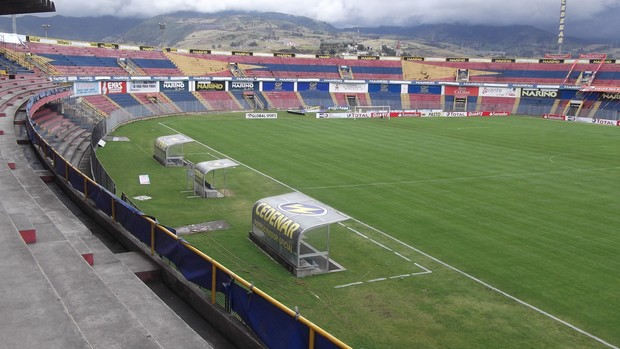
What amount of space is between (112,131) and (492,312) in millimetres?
49301

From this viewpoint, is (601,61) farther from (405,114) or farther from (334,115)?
(334,115)

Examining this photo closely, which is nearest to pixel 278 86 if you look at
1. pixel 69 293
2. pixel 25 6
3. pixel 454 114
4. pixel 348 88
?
pixel 348 88

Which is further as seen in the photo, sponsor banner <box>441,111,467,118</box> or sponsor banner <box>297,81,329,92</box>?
sponsor banner <box>297,81,329,92</box>

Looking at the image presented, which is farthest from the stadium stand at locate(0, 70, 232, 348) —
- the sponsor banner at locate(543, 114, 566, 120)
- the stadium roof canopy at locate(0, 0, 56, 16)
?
the sponsor banner at locate(543, 114, 566, 120)

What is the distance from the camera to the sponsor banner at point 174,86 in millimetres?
88619

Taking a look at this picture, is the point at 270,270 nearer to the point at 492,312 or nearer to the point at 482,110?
the point at 492,312

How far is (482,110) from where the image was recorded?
99.3 meters

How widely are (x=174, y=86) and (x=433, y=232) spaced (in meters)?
74.6

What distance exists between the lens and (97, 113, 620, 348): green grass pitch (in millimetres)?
15289

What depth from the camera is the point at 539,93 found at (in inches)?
3930

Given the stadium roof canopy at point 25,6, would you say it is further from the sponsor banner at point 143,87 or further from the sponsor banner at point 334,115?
the sponsor banner at point 143,87

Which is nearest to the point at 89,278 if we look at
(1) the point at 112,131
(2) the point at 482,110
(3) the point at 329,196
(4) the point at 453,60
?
(3) the point at 329,196

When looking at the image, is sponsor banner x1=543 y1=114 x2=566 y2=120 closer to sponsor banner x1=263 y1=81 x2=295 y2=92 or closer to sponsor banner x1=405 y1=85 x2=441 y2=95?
sponsor banner x1=405 y1=85 x2=441 y2=95

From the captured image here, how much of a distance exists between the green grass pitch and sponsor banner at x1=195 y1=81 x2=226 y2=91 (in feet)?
139
